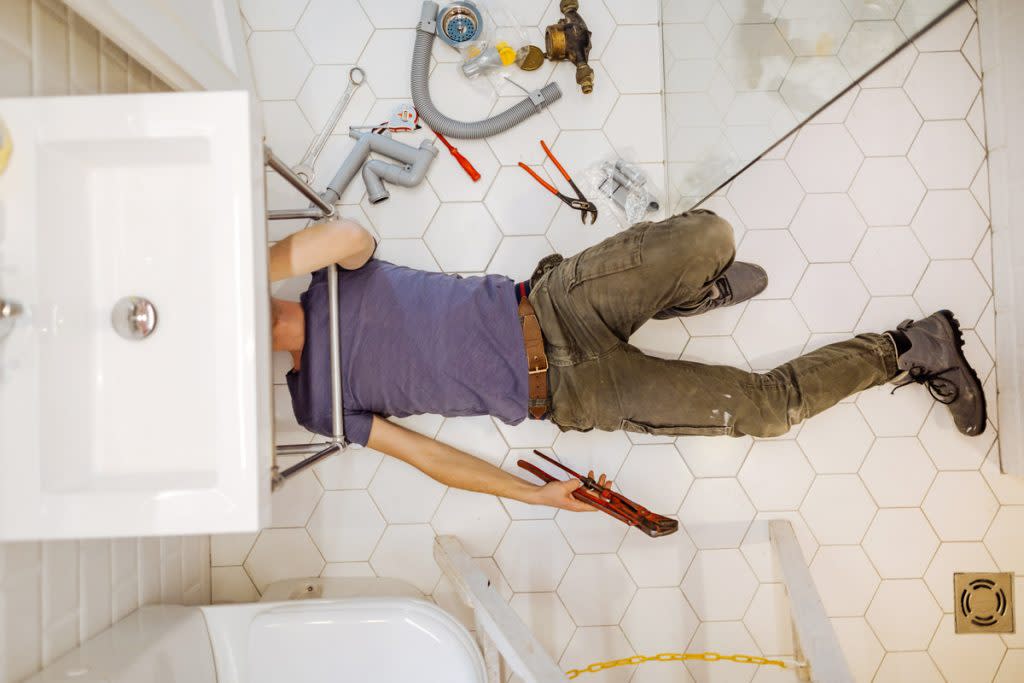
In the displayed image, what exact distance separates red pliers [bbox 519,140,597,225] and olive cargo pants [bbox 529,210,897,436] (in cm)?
26

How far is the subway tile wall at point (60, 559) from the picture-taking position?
3.38 ft

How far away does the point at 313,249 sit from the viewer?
1.15 m

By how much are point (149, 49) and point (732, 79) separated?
1.18m

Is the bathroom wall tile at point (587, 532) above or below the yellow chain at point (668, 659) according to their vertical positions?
above

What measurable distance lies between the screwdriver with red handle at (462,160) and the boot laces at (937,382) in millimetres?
1262

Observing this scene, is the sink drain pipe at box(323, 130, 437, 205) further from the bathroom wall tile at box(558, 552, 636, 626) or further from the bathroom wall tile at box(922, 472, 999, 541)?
the bathroom wall tile at box(922, 472, 999, 541)

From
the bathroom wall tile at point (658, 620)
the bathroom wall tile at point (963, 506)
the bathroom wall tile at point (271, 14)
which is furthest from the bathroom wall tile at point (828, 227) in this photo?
the bathroom wall tile at point (271, 14)

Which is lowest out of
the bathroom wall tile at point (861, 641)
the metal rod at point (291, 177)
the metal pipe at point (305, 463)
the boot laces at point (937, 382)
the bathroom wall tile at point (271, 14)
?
the bathroom wall tile at point (861, 641)

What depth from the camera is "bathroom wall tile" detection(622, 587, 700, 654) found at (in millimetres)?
1696

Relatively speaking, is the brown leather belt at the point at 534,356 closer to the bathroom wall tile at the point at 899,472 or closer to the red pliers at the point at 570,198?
the red pliers at the point at 570,198

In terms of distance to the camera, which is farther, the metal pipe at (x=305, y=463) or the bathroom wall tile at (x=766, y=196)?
the bathroom wall tile at (x=766, y=196)

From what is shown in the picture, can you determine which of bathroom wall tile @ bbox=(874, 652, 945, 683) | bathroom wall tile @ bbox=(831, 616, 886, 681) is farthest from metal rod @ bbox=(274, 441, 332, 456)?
bathroom wall tile @ bbox=(874, 652, 945, 683)

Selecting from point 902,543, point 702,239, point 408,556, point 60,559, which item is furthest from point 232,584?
point 902,543

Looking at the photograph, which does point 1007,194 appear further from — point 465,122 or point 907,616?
point 465,122
